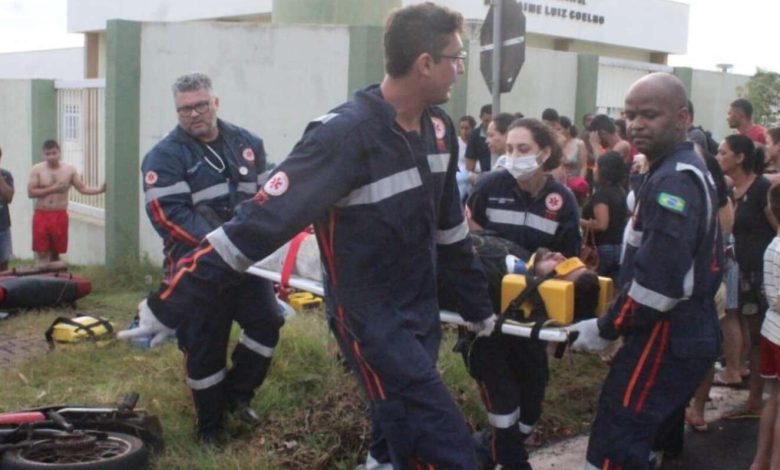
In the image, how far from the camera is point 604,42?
95.7 ft

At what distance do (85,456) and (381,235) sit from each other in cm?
198

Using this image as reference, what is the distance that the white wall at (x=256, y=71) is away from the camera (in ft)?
36.7

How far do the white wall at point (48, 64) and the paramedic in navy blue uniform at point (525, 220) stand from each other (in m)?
33.0

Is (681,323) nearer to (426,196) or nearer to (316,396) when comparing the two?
(426,196)

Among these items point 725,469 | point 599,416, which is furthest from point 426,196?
point 725,469

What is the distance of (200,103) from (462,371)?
7.42 ft

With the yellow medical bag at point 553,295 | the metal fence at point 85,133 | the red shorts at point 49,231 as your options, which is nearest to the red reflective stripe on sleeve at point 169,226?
the yellow medical bag at point 553,295

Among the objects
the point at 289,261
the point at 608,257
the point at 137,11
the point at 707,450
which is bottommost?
the point at 707,450

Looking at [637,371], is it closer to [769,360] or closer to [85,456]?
[769,360]

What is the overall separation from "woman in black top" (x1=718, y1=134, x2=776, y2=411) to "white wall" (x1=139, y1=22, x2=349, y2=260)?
16.9 feet

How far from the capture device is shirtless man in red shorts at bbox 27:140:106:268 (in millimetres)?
12711

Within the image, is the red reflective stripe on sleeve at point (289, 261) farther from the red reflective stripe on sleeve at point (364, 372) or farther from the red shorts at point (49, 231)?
the red shorts at point (49, 231)

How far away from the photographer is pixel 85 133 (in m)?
14.0

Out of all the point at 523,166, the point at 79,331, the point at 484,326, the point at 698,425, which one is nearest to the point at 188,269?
the point at 484,326
